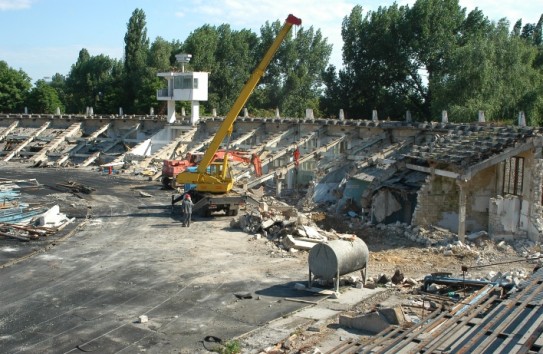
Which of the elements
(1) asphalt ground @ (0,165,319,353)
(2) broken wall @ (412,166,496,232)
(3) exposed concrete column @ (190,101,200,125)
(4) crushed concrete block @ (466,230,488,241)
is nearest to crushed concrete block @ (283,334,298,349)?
(1) asphalt ground @ (0,165,319,353)

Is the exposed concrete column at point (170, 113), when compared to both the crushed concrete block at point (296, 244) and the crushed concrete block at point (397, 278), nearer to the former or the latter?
the crushed concrete block at point (296, 244)

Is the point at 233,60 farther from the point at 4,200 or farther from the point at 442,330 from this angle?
the point at 442,330

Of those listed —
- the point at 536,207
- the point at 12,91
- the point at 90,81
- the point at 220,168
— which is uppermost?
the point at 90,81

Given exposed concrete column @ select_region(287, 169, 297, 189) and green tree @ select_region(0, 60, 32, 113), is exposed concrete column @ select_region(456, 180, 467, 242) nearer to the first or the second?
exposed concrete column @ select_region(287, 169, 297, 189)

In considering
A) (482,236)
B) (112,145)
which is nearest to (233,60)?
(112,145)

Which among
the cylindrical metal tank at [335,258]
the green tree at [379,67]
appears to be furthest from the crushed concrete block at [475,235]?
the green tree at [379,67]

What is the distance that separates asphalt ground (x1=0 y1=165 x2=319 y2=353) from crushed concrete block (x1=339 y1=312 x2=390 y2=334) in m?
1.88

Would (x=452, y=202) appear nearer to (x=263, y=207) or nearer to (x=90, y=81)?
(x=263, y=207)

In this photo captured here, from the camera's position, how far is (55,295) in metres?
17.4

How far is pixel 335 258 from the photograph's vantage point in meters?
17.0

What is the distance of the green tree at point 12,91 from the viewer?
252ft

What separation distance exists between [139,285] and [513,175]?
15.3 m

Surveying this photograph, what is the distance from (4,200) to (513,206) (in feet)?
67.7

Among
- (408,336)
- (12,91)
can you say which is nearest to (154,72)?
(12,91)
